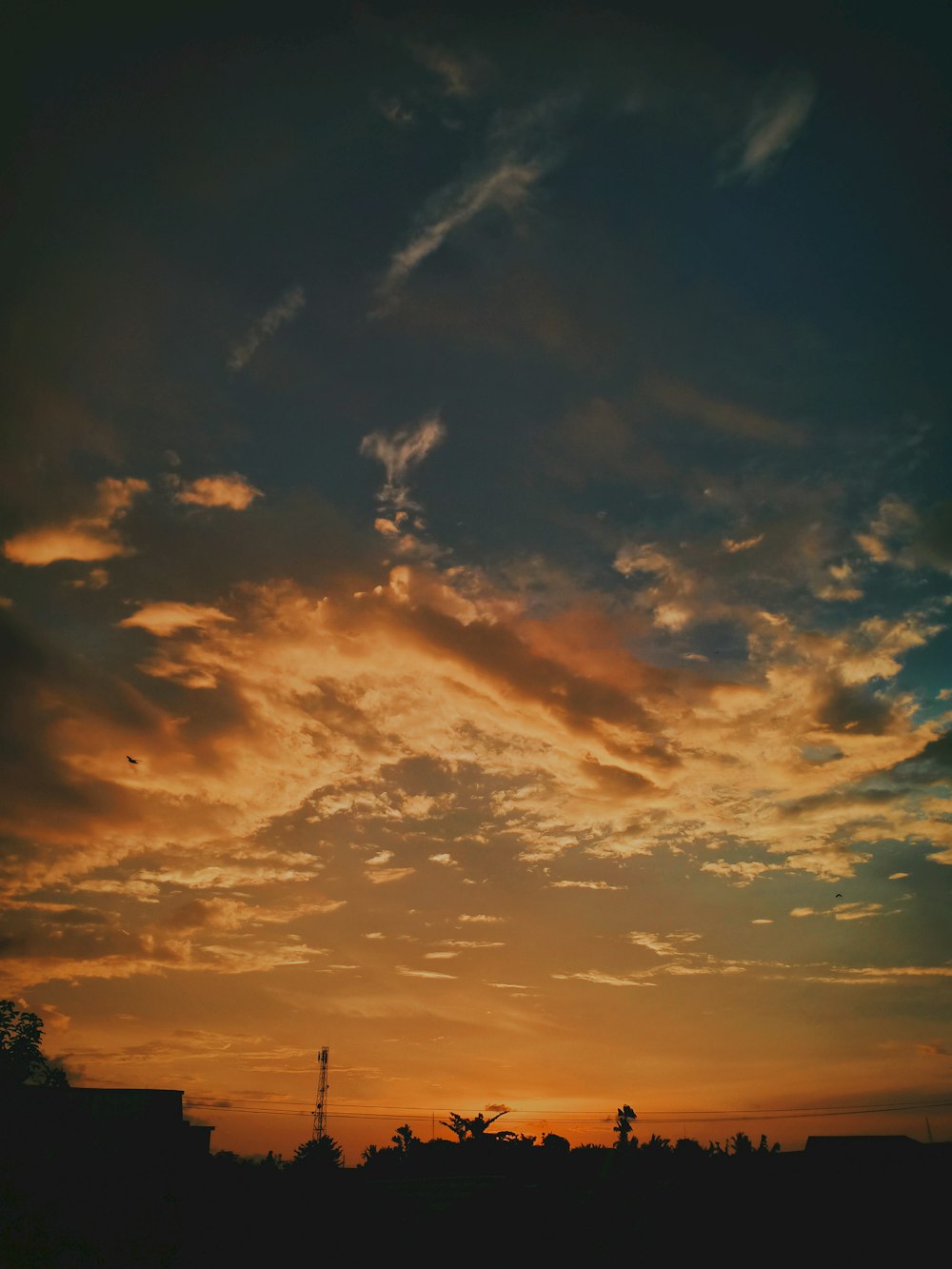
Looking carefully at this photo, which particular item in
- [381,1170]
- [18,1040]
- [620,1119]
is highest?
[18,1040]

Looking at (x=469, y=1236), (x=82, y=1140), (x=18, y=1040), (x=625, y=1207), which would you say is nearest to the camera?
(x=625, y=1207)

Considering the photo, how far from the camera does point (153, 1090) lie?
165 ft

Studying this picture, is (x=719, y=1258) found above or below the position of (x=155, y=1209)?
below

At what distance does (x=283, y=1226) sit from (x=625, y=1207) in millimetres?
11726

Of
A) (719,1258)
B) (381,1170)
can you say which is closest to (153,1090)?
(381,1170)

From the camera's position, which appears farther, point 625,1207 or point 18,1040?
point 18,1040

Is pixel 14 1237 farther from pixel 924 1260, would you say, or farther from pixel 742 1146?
pixel 742 1146

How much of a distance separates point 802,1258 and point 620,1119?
110 feet

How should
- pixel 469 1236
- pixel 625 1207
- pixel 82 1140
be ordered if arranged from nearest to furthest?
pixel 625 1207
pixel 469 1236
pixel 82 1140

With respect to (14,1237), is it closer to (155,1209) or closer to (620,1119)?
(155,1209)

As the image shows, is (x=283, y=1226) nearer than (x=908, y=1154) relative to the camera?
Yes

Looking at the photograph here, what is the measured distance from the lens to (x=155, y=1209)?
72.0 ft

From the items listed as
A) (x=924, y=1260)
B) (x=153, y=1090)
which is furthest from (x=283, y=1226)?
(x=153, y=1090)

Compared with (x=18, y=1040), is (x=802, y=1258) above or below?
below
